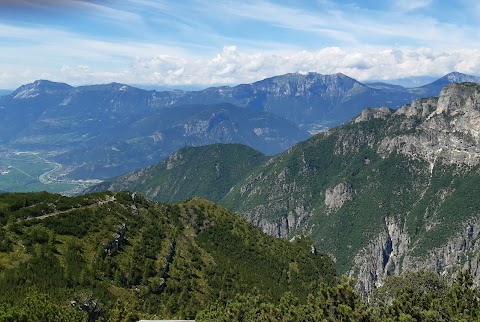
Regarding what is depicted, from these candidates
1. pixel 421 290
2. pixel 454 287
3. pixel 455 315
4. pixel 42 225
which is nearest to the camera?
pixel 455 315

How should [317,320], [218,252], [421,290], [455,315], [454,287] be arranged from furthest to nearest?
[218,252], [421,290], [454,287], [455,315], [317,320]

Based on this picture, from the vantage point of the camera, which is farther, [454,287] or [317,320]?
[454,287]

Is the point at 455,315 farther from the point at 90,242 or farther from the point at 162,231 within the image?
the point at 162,231

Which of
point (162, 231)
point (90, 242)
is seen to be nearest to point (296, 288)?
point (162, 231)

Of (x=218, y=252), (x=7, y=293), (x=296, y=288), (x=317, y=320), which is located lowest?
(x=296, y=288)

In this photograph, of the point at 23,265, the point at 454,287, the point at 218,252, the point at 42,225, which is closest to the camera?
the point at 454,287

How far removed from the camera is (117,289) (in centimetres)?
10344

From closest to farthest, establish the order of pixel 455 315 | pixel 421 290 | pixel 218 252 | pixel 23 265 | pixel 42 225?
pixel 455 315
pixel 23 265
pixel 421 290
pixel 42 225
pixel 218 252

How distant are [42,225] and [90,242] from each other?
466 inches

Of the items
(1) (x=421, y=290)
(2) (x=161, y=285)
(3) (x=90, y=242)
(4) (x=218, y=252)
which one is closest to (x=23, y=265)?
(3) (x=90, y=242)

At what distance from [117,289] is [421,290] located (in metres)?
64.8

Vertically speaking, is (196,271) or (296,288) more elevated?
(196,271)

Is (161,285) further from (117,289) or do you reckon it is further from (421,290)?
(421,290)

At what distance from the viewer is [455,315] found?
62375 mm
